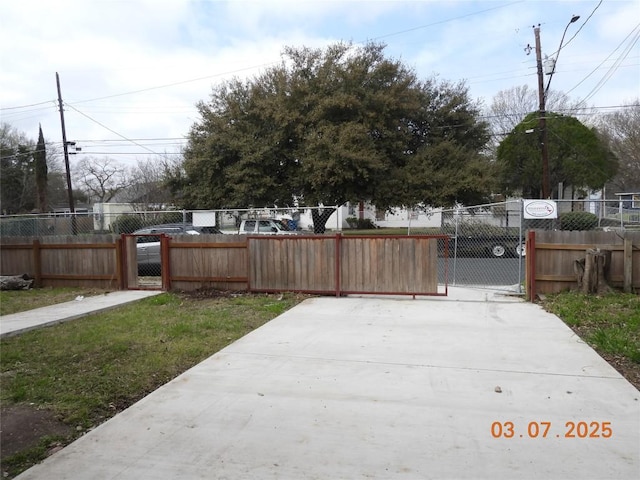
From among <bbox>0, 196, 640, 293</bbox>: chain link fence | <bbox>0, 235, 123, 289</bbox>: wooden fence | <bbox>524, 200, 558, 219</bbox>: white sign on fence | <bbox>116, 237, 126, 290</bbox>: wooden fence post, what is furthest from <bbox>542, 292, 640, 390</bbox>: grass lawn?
<bbox>0, 235, 123, 289</bbox>: wooden fence

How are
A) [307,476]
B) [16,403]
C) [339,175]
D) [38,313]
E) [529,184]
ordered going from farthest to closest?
[529,184], [339,175], [38,313], [16,403], [307,476]

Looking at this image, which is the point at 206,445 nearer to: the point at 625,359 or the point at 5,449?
the point at 5,449

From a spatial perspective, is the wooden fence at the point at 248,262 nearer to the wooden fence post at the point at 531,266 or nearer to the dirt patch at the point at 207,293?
the dirt patch at the point at 207,293

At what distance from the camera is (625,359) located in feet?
17.5

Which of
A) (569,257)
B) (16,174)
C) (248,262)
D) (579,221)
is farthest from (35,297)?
(16,174)

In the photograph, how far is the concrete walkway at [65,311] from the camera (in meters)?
7.41

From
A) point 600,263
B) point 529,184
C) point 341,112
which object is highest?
point 341,112

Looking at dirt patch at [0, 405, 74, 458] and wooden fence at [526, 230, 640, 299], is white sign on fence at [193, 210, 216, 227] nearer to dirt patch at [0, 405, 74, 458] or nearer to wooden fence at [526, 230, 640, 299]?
wooden fence at [526, 230, 640, 299]

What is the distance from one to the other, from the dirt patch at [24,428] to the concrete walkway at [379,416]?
400 millimetres

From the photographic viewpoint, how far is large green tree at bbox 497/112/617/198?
3142cm

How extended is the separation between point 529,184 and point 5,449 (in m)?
34.6

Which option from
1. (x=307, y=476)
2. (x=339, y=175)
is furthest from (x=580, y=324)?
(x=339, y=175)
